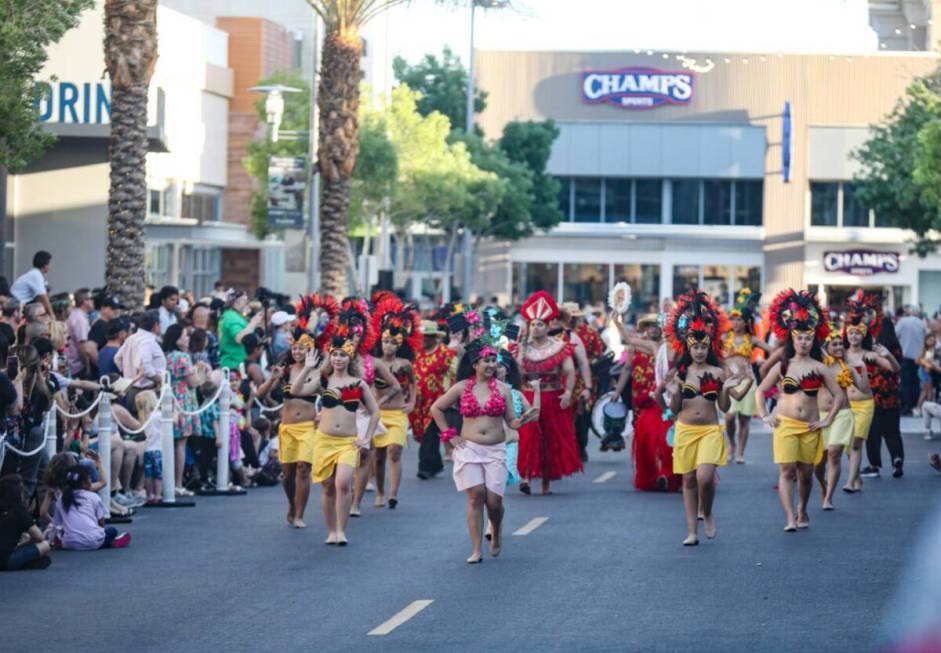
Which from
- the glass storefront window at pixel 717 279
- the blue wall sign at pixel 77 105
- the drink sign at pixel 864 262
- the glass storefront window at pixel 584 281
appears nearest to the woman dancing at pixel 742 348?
the blue wall sign at pixel 77 105

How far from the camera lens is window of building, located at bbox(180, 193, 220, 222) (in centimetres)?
4591

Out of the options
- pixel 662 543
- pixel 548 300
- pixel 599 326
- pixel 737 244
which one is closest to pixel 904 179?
pixel 737 244

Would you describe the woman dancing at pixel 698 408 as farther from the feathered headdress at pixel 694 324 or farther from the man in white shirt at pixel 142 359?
the man in white shirt at pixel 142 359

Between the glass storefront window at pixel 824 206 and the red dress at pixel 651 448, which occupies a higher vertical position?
the glass storefront window at pixel 824 206

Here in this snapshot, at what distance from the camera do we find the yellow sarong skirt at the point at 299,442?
16.0 m

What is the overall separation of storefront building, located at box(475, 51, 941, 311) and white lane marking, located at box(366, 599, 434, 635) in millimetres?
56559

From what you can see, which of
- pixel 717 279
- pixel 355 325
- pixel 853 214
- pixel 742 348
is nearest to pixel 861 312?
pixel 742 348

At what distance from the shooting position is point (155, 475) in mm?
18219

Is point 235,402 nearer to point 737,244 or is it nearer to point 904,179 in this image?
point 904,179

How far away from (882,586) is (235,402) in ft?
30.3

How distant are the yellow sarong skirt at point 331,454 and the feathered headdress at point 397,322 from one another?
10.8 ft

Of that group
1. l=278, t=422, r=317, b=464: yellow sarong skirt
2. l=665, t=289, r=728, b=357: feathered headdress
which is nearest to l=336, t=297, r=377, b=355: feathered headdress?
l=278, t=422, r=317, b=464: yellow sarong skirt

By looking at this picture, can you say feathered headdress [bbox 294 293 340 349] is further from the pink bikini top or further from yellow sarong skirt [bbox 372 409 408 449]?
the pink bikini top

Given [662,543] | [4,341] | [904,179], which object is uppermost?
[904,179]
